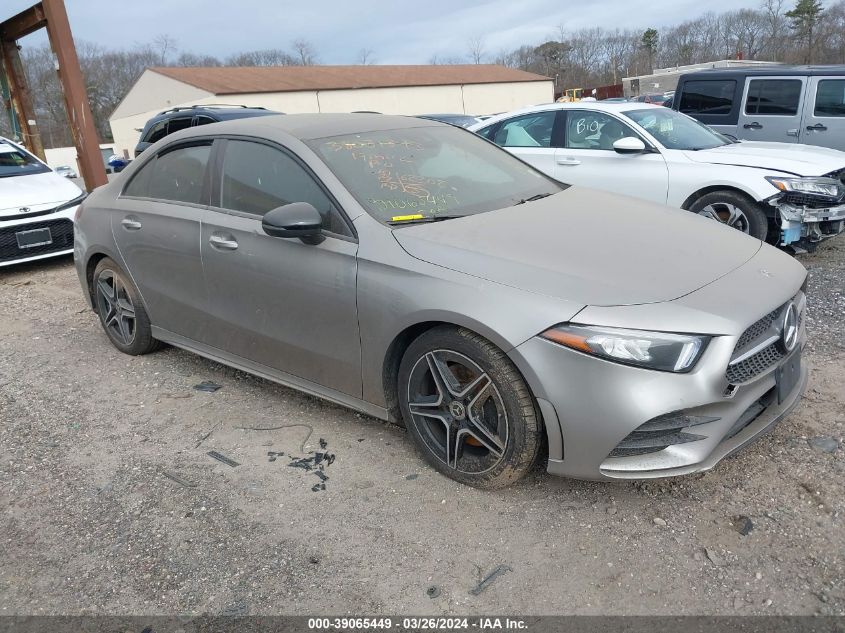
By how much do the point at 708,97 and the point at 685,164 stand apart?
3673 mm

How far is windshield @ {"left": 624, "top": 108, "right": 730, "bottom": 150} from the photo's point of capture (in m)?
6.77

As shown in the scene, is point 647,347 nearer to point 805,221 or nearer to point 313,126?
point 313,126

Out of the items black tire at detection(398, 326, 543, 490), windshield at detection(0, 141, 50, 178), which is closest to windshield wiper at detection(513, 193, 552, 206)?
black tire at detection(398, 326, 543, 490)

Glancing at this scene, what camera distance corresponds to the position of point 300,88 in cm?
4338

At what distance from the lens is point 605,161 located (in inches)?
273

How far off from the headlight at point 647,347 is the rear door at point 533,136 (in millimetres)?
5059

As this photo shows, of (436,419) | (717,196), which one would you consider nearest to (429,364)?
(436,419)

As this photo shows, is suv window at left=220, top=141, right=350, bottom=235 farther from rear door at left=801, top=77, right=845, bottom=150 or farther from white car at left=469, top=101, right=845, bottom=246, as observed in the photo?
rear door at left=801, top=77, right=845, bottom=150

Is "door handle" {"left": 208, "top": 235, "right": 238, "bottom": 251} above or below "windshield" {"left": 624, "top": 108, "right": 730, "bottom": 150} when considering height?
above

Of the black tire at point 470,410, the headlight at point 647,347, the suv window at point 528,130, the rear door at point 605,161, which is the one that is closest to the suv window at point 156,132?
the suv window at point 528,130

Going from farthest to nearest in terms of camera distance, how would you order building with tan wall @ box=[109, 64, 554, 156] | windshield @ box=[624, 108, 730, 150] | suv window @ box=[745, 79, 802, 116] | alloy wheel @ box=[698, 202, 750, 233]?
building with tan wall @ box=[109, 64, 554, 156]
suv window @ box=[745, 79, 802, 116]
windshield @ box=[624, 108, 730, 150]
alloy wheel @ box=[698, 202, 750, 233]

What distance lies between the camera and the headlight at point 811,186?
5.91 meters

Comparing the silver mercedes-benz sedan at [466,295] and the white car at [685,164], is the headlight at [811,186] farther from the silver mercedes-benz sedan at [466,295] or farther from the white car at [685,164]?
the silver mercedes-benz sedan at [466,295]

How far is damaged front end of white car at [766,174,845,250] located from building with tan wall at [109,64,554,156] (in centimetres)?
3852
